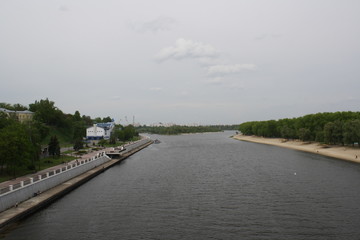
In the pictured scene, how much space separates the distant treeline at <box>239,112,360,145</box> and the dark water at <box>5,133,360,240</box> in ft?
104

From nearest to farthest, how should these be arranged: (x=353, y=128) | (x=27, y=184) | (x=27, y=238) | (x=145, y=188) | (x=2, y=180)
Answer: (x=27, y=238), (x=27, y=184), (x=2, y=180), (x=145, y=188), (x=353, y=128)

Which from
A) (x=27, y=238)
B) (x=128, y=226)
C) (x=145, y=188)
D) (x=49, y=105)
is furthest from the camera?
(x=49, y=105)

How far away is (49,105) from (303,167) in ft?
345

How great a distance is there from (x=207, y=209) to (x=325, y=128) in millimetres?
66119

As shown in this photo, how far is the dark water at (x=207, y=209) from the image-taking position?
2259 cm

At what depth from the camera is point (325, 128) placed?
81.9 meters

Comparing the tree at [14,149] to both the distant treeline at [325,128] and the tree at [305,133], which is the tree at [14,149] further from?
the tree at [305,133]

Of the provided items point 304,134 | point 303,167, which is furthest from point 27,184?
point 304,134

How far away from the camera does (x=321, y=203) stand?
98.1 feet

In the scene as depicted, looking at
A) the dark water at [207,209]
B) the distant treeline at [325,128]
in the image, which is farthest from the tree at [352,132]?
the dark water at [207,209]

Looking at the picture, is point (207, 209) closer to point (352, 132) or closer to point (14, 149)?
point (14, 149)

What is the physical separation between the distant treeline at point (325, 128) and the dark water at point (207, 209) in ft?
104

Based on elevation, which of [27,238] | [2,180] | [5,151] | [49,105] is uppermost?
[49,105]

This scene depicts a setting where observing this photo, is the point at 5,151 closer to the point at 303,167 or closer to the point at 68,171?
the point at 68,171
